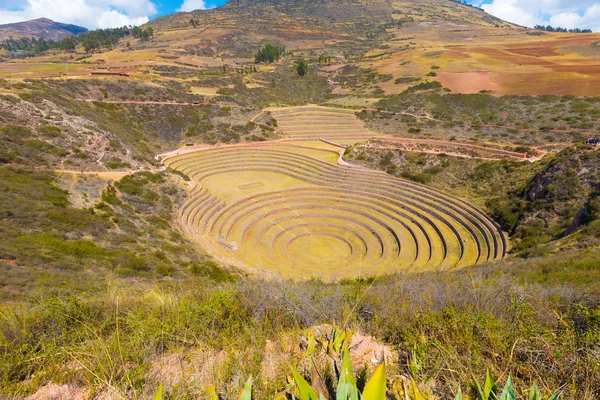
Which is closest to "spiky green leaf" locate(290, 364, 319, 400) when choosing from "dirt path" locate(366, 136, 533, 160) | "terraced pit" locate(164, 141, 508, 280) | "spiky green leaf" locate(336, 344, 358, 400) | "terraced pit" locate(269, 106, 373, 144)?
"spiky green leaf" locate(336, 344, 358, 400)

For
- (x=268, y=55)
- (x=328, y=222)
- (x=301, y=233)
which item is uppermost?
(x=268, y=55)

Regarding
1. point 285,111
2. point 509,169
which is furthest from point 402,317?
point 285,111

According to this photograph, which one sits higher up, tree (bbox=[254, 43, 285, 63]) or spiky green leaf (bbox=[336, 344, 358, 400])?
tree (bbox=[254, 43, 285, 63])

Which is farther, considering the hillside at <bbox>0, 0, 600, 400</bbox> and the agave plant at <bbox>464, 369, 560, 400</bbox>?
the hillside at <bbox>0, 0, 600, 400</bbox>

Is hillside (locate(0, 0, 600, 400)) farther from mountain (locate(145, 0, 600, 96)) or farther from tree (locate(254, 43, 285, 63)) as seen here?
tree (locate(254, 43, 285, 63))

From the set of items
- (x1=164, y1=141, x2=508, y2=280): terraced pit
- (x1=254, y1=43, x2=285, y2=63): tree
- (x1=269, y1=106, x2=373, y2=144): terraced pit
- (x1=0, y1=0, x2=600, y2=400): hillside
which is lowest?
(x1=164, y1=141, x2=508, y2=280): terraced pit

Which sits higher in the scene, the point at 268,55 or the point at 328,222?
the point at 268,55

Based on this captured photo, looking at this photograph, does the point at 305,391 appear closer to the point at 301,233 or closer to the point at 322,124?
the point at 301,233

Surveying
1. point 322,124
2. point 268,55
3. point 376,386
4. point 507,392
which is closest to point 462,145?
point 322,124
